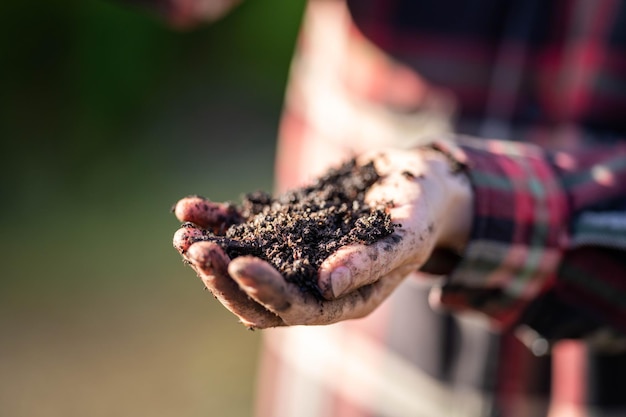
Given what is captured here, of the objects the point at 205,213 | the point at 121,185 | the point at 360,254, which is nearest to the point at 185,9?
the point at 205,213

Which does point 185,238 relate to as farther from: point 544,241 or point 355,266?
point 544,241

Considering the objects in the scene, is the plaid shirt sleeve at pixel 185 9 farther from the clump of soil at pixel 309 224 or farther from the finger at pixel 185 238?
the finger at pixel 185 238

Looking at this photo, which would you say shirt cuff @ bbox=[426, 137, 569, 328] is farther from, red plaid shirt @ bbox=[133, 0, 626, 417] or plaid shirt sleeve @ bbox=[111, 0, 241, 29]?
plaid shirt sleeve @ bbox=[111, 0, 241, 29]

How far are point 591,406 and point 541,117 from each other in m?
0.60

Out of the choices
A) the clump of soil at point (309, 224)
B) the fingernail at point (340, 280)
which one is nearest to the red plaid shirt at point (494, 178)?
the clump of soil at point (309, 224)

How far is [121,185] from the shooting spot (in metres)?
3.90

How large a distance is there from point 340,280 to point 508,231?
412 millimetres

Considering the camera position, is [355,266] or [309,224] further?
[309,224]

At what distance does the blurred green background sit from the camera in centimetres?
278

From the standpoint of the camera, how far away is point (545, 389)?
4.50 ft

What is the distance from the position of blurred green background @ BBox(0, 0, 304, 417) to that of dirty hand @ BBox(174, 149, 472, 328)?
6.23 ft

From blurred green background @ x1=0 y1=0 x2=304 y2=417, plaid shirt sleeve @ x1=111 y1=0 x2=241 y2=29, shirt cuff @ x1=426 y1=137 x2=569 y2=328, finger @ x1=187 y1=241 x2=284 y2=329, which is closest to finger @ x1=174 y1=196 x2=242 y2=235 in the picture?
finger @ x1=187 y1=241 x2=284 y2=329

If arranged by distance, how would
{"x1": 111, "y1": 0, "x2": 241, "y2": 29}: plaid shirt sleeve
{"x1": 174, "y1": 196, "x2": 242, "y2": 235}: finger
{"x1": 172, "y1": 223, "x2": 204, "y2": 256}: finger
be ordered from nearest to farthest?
{"x1": 172, "y1": 223, "x2": 204, "y2": 256}: finger → {"x1": 174, "y1": 196, "x2": 242, "y2": 235}: finger → {"x1": 111, "y1": 0, "x2": 241, "y2": 29}: plaid shirt sleeve

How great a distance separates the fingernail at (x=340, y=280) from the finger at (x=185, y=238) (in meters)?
0.19
